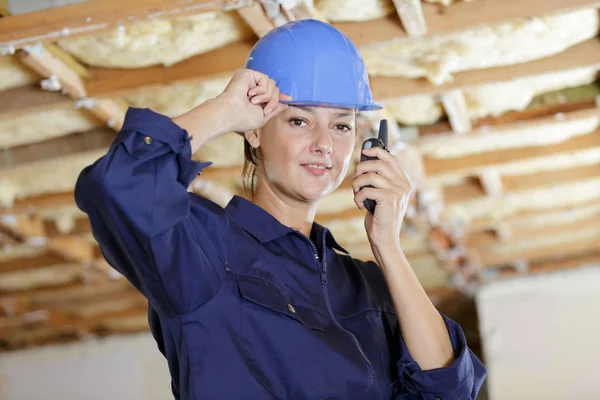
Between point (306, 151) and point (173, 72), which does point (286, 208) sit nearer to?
point (306, 151)

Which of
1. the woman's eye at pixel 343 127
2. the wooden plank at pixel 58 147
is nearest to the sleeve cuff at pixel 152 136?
the woman's eye at pixel 343 127

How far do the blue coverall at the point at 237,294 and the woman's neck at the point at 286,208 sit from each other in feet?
0.11

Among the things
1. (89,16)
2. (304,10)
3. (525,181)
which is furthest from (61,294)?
(304,10)

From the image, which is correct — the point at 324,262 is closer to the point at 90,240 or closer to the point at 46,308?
the point at 90,240

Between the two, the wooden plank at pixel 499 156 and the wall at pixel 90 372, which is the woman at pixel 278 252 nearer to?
the wooden plank at pixel 499 156

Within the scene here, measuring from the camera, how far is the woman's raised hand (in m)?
1.25

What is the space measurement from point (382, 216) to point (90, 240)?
14.5ft

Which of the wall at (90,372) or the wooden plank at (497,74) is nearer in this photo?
the wooden plank at (497,74)

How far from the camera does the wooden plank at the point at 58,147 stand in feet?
12.4

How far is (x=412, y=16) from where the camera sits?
9.42ft

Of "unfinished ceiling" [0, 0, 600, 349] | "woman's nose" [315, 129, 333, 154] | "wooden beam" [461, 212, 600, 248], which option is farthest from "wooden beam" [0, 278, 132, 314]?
"woman's nose" [315, 129, 333, 154]

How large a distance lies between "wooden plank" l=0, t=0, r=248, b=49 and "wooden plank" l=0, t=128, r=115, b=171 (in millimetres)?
1043

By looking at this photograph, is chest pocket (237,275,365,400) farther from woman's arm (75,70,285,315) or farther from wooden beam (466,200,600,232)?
wooden beam (466,200,600,232)

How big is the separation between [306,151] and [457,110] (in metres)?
2.37
